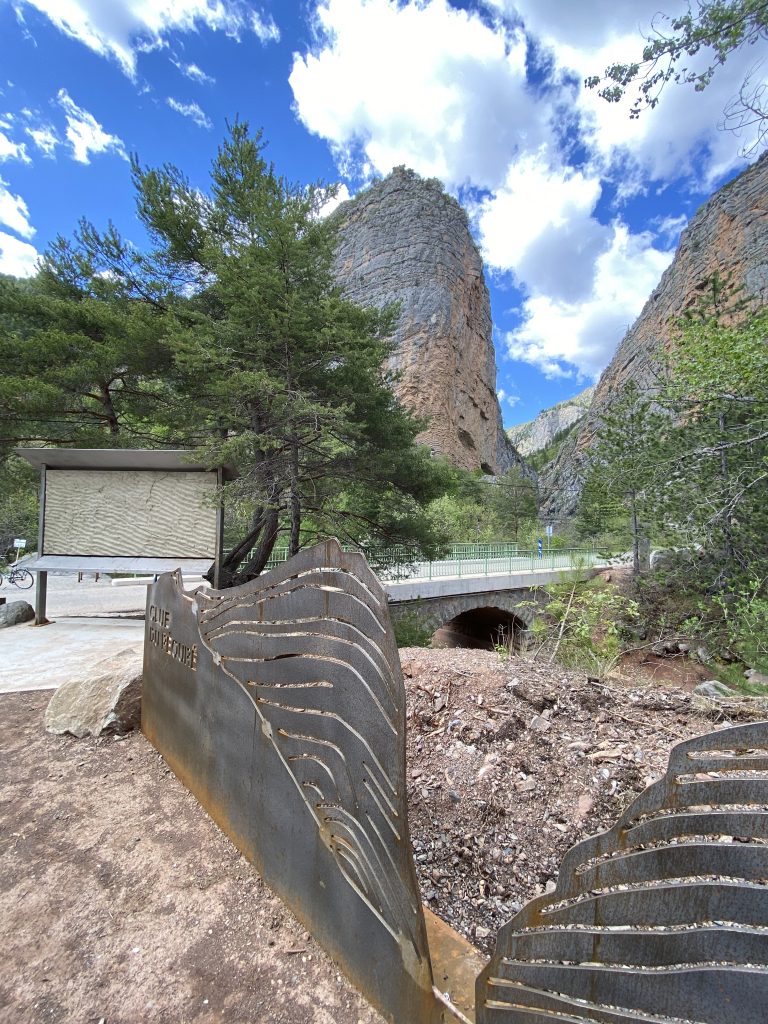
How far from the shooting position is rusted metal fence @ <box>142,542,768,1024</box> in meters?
0.76

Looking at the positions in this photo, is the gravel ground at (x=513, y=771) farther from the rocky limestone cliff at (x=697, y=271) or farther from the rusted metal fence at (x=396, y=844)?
the rocky limestone cliff at (x=697, y=271)

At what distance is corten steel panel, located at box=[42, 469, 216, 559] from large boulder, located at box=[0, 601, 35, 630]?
1289mm

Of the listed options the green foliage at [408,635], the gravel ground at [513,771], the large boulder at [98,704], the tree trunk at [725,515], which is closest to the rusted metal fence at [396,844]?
the gravel ground at [513,771]

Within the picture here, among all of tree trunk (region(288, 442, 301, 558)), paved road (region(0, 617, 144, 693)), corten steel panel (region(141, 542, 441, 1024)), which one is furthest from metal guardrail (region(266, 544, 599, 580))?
corten steel panel (region(141, 542, 441, 1024))

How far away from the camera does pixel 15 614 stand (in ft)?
21.6

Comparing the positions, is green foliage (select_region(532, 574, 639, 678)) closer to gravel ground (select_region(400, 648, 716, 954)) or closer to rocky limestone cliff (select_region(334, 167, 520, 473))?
gravel ground (select_region(400, 648, 716, 954))

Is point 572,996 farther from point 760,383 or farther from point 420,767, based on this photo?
point 760,383

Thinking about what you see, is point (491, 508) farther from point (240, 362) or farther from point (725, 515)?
point (240, 362)

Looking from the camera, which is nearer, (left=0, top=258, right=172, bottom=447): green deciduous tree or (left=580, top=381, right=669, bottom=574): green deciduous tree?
(left=0, top=258, right=172, bottom=447): green deciduous tree

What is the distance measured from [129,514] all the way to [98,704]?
11.4ft

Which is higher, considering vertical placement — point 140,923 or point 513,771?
point 513,771

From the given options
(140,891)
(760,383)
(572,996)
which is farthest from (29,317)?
(760,383)

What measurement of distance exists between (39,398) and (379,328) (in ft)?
19.6

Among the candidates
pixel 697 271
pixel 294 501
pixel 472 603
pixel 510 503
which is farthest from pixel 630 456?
pixel 510 503
